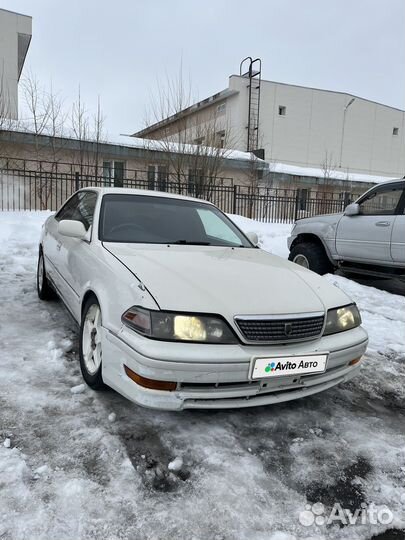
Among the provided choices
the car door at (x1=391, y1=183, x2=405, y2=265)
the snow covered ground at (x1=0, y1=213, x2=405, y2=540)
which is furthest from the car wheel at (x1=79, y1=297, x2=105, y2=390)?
the car door at (x1=391, y1=183, x2=405, y2=265)

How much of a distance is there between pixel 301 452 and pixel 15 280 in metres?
4.69

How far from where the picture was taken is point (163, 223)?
3529mm

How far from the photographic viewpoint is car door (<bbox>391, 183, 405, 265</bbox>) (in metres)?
5.51

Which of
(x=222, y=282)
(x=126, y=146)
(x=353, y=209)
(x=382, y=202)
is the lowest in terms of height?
(x=222, y=282)

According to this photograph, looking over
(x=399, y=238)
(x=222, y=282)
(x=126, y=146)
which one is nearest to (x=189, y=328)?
(x=222, y=282)

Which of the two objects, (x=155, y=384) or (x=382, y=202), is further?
(x=382, y=202)

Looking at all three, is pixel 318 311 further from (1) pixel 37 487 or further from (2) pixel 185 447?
(1) pixel 37 487

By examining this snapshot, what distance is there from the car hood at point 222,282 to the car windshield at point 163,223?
0.21 meters

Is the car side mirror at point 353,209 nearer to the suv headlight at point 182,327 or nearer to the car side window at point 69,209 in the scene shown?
the car side window at point 69,209

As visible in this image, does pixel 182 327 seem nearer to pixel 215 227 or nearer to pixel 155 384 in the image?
pixel 155 384

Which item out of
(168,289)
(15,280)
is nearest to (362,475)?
(168,289)

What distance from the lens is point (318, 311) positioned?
96.0 inches

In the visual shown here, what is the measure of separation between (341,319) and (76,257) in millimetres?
2050

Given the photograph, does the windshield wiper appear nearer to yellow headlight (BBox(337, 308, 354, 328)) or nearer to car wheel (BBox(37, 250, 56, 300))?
yellow headlight (BBox(337, 308, 354, 328))
